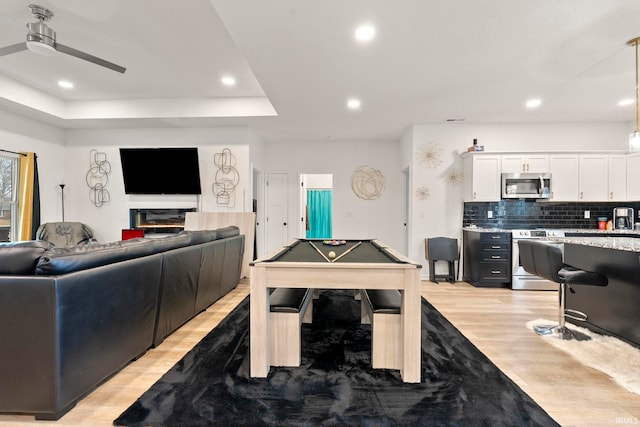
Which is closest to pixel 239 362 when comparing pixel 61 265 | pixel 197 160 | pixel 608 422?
pixel 61 265

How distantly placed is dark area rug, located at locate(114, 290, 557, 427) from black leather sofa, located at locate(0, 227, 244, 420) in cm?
35

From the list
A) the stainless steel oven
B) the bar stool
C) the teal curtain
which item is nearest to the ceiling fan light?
the bar stool

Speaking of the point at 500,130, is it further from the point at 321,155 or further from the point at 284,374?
the point at 284,374

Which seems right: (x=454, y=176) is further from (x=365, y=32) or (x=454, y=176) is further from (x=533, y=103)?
(x=365, y=32)

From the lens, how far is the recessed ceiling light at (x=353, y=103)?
3.95 metres

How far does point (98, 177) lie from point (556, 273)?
270 inches

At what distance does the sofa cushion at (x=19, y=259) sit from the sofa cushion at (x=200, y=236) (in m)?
1.34

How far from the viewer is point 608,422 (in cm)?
157

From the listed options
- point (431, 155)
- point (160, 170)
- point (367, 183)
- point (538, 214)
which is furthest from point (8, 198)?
point (538, 214)

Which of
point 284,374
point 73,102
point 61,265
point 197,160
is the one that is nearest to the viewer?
point 61,265

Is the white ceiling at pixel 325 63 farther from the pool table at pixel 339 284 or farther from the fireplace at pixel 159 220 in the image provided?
the pool table at pixel 339 284

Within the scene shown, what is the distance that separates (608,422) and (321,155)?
5.57 m

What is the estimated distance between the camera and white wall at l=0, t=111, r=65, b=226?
4512 millimetres

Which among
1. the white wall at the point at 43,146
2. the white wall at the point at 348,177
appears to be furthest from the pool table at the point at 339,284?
the white wall at the point at 43,146
